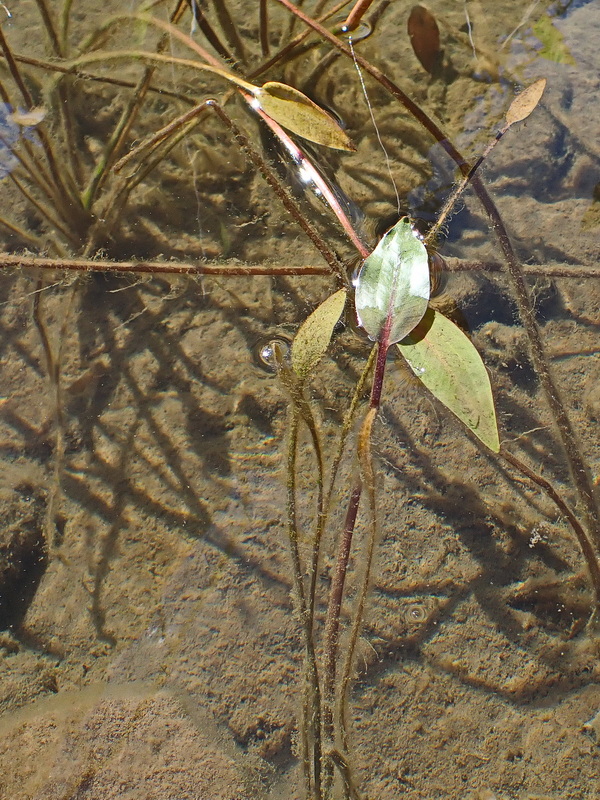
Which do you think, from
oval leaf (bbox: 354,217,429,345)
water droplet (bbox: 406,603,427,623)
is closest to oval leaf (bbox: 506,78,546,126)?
oval leaf (bbox: 354,217,429,345)

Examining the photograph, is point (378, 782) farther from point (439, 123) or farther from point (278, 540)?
point (439, 123)

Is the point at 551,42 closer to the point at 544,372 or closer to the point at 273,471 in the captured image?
the point at 544,372

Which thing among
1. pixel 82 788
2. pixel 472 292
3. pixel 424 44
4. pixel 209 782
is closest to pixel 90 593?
pixel 82 788

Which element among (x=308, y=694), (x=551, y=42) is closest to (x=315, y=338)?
(x=308, y=694)

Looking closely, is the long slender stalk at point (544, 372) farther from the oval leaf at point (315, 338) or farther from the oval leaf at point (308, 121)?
the oval leaf at point (315, 338)

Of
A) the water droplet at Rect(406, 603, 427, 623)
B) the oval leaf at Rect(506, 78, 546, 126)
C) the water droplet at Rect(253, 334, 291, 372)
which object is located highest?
the oval leaf at Rect(506, 78, 546, 126)

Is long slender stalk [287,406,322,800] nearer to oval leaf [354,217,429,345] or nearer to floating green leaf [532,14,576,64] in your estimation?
oval leaf [354,217,429,345]

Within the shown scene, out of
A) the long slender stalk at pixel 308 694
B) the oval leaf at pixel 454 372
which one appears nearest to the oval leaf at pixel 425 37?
the oval leaf at pixel 454 372
